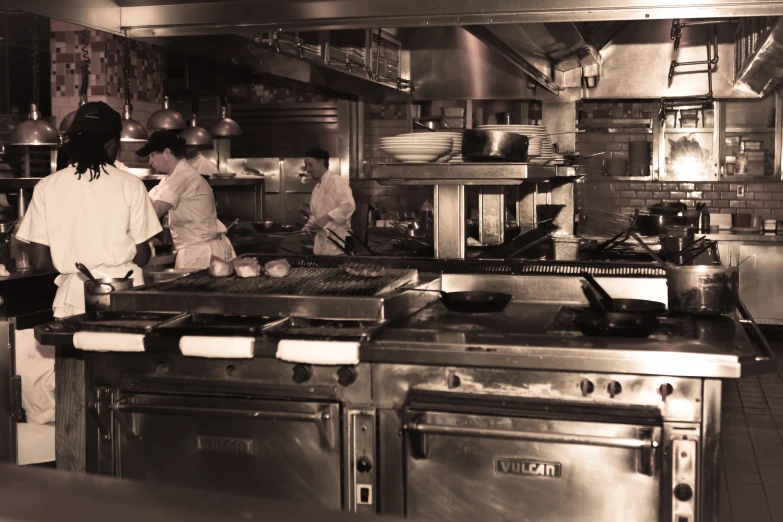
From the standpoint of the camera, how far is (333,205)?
8.45 m

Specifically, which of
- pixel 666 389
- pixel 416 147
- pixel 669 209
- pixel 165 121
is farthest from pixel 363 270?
pixel 669 209

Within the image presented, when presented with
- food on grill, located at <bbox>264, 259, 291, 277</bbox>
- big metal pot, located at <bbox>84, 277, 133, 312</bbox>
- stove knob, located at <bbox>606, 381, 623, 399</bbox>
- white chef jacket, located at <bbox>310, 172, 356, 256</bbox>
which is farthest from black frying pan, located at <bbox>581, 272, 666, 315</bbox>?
white chef jacket, located at <bbox>310, 172, 356, 256</bbox>

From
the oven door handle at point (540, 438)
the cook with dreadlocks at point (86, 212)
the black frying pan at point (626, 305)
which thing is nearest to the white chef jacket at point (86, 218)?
the cook with dreadlocks at point (86, 212)

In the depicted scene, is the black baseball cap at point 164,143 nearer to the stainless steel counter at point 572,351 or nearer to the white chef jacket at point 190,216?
the white chef jacket at point 190,216

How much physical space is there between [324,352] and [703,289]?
137 centimetres

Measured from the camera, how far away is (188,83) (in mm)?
9359

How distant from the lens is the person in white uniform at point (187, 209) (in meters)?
6.23

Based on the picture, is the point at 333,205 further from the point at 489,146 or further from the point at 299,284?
the point at 299,284

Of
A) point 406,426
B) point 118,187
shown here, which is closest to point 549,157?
point 118,187

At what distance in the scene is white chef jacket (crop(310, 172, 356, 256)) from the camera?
26.5 ft

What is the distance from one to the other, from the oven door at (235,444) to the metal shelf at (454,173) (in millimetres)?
1252

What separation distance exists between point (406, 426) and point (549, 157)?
8.37ft

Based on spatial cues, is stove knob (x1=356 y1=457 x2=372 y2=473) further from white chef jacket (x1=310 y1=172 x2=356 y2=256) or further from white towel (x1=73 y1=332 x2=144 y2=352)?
white chef jacket (x1=310 y1=172 x2=356 y2=256)

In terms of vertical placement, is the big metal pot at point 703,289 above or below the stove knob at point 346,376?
above
